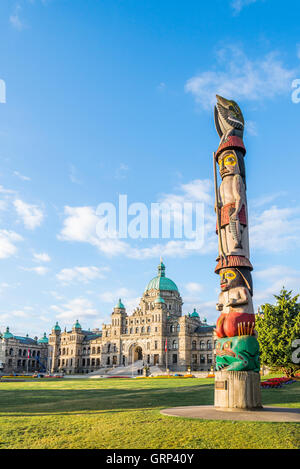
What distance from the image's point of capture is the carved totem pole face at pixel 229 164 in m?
21.5

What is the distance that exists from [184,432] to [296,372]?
38474 millimetres

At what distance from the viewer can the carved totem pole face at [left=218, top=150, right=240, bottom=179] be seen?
21.5 metres

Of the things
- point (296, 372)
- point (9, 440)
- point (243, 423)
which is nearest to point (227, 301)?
point (243, 423)

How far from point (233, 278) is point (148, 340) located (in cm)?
8239

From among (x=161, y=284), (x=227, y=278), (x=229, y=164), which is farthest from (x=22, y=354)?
(x=229, y=164)

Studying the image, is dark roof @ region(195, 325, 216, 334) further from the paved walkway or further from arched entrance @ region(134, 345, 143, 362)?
the paved walkway

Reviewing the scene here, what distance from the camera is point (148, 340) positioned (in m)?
98.1

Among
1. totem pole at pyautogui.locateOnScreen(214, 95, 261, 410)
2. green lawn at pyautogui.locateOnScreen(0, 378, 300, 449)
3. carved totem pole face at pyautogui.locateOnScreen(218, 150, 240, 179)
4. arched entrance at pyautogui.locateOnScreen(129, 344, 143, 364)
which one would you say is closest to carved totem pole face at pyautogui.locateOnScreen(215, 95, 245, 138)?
totem pole at pyautogui.locateOnScreen(214, 95, 261, 410)

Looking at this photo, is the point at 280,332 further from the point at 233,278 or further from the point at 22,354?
the point at 22,354

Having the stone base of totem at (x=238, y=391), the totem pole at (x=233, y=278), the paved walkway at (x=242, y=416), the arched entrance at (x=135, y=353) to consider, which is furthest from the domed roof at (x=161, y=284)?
the paved walkway at (x=242, y=416)

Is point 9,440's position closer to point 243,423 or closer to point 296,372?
point 243,423

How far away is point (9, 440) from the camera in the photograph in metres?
11.9

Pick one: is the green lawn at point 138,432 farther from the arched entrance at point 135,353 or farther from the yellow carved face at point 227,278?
the arched entrance at point 135,353
